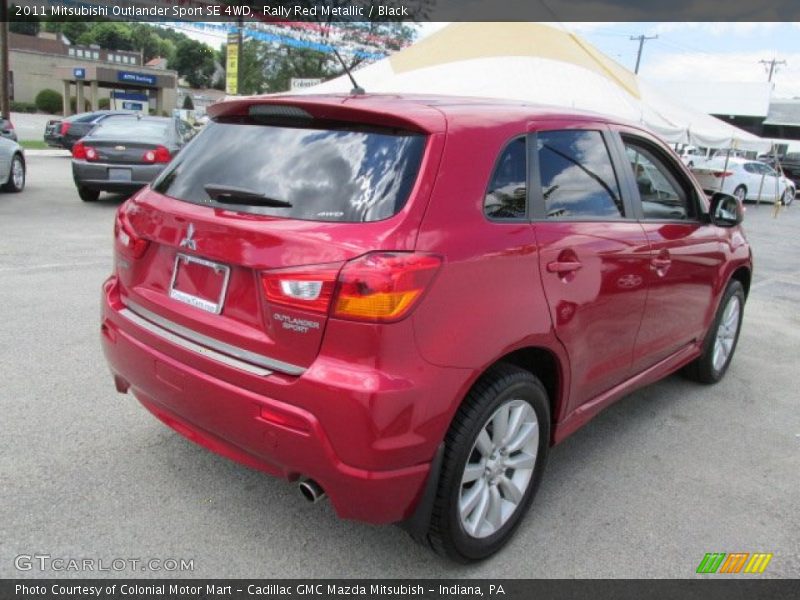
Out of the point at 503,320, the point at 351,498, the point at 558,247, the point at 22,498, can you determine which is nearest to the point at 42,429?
the point at 22,498

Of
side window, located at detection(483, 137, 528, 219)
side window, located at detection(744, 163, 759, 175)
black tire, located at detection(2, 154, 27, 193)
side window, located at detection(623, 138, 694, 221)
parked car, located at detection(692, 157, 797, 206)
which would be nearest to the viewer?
side window, located at detection(483, 137, 528, 219)

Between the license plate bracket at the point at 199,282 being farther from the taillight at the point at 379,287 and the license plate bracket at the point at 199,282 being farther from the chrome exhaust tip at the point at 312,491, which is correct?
the chrome exhaust tip at the point at 312,491

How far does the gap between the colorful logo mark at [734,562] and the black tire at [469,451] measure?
0.79 m

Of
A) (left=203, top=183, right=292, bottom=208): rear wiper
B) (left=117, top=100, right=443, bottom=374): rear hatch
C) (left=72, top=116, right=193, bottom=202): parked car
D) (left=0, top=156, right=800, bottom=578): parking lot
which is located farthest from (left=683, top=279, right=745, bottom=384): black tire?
(left=72, top=116, right=193, bottom=202): parked car

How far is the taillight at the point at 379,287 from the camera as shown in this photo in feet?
6.92

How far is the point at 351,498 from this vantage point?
2.23 metres

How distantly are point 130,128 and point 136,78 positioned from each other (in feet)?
139

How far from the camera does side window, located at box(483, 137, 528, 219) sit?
2.51 metres

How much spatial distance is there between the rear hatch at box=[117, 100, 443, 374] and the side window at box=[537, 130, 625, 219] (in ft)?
2.19

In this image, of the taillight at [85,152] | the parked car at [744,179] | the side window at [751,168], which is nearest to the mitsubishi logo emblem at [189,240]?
the taillight at [85,152]

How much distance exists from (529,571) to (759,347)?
13.5 feet

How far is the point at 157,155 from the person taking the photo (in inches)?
416

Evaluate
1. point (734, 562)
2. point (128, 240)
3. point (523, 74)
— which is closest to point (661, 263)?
point (734, 562)

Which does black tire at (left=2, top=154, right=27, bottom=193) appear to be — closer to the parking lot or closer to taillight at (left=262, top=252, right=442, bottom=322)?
the parking lot
